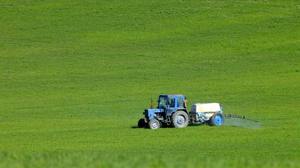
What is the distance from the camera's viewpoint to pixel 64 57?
44.1m

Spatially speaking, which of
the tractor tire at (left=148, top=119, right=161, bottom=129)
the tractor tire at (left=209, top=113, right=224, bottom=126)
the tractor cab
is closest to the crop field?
the tractor tire at (left=209, top=113, right=224, bottom=126)

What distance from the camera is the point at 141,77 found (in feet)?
128

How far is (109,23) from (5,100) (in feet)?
57.4

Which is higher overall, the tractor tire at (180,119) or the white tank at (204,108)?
the white tank at (204,108)

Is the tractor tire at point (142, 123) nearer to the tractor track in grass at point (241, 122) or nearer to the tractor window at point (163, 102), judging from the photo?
the tractor window at point (163, 102)

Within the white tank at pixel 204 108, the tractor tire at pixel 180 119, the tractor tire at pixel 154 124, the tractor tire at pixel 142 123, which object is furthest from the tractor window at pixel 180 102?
the tractor tire at pixel 142 123

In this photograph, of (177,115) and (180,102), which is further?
(180,102)

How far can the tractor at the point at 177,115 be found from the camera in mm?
24484

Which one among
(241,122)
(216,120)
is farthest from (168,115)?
(241,122)

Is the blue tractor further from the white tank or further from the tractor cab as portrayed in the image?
the white tank

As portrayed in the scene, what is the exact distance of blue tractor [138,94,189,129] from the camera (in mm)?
24444

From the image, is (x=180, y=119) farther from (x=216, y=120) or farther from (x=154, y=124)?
(x=216, y=120)

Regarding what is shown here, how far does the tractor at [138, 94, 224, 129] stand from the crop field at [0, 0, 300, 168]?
0.41 meters

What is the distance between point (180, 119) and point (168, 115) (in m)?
0.42
